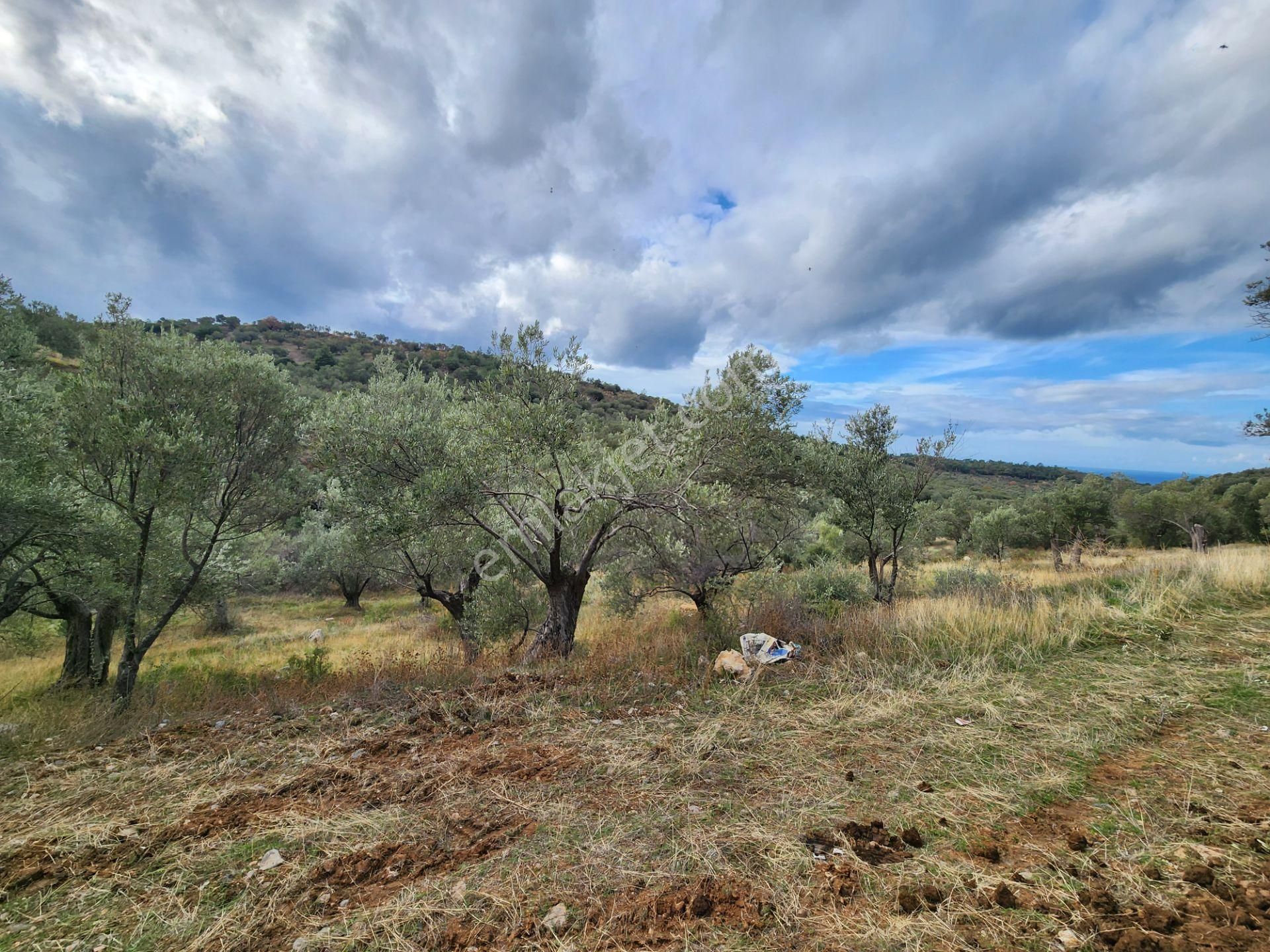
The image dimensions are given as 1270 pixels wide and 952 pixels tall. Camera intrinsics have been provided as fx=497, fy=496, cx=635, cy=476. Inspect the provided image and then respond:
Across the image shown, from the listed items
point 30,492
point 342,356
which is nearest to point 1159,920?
point 30,492

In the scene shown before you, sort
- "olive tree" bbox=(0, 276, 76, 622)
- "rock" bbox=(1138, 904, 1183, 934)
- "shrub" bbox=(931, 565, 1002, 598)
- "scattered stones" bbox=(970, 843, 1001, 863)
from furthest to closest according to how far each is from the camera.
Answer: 1. "shrub" bbox=(931, 565, 1002, 598)
2. "olive tree" bbox=(0, 276, 76, 622)
3. "scattered stones" bbox=(970, 843, 1001, 863)
4. "rock" bbox=(1138, 904, 1183, 934)

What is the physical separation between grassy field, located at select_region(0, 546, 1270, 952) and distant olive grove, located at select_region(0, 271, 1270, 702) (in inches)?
96.6

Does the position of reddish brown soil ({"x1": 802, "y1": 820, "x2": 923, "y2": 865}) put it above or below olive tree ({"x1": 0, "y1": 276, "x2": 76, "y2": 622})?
below

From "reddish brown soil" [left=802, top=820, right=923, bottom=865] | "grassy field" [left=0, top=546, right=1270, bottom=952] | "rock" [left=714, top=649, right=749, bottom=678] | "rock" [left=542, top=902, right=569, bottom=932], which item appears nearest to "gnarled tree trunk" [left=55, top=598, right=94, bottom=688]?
"grassy field" [left=0, top=546, right=1270, bottom=952]

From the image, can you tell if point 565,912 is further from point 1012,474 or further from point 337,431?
point 1012,474

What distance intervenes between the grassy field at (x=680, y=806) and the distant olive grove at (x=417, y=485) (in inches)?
96.6

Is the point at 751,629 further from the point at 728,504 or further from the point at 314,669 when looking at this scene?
the point at 314,669

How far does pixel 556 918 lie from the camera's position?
8.32 ft

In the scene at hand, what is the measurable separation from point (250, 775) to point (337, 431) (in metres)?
4.97

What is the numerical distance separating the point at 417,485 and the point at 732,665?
525 cm

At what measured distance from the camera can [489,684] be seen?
621 centimetres

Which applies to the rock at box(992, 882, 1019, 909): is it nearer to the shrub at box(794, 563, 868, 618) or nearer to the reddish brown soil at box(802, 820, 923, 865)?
the reddish brown soil at box(802, 820, 923, 865)

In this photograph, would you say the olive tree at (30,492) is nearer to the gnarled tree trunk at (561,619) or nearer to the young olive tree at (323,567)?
the gnarled tree trunk at (561,619)

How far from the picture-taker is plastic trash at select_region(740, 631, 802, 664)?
6840 mm
